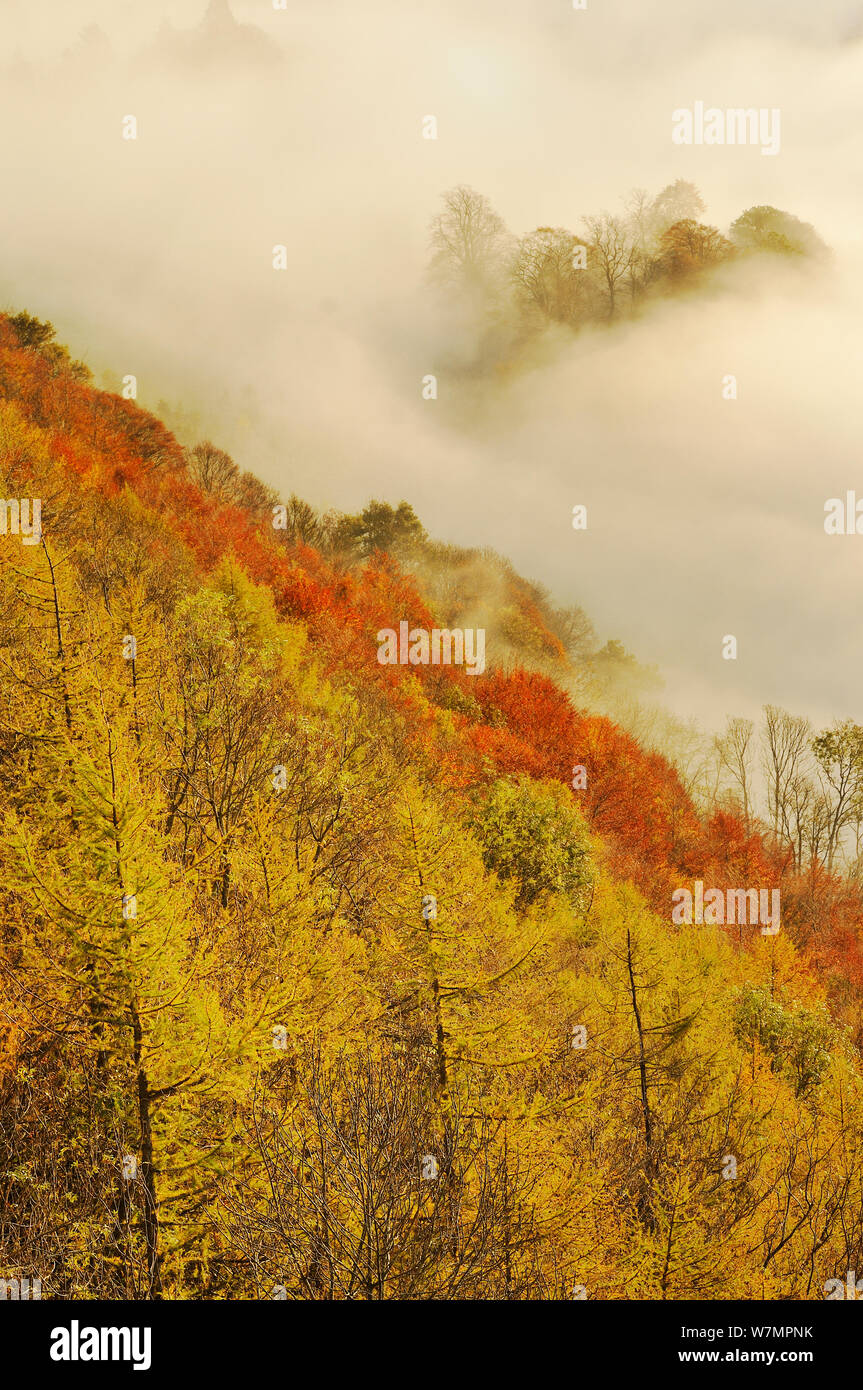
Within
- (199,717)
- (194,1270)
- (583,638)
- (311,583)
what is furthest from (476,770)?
(583,638)

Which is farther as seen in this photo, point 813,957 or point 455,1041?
point 813,957

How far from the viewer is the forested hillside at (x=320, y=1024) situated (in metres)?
8.77

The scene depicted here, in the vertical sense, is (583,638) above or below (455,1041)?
above

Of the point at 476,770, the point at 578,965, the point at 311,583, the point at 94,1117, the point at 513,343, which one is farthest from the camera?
the point at 513,343

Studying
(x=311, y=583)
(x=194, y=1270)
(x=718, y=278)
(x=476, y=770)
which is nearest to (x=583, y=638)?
(x=311, y=583)

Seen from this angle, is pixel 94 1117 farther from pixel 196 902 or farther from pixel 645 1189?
pixel 645 1189

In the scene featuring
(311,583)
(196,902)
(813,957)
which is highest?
(311,583)

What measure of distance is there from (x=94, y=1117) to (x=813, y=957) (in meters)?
43.9

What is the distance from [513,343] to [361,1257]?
18464cm

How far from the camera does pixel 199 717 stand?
1741 centimetres

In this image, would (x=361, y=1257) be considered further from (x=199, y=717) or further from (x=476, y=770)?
(x=476, y=770)

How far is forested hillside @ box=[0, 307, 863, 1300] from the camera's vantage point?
8773 millimetres

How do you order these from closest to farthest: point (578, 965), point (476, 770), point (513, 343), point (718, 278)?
point (578, 965) < point (476, 770) < point (718, 278) < point (513, 343)

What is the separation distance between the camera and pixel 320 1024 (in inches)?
472
